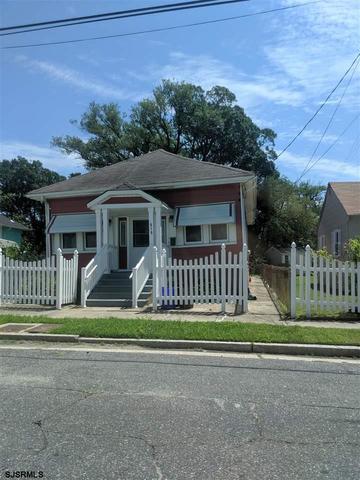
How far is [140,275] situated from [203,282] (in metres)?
2.33

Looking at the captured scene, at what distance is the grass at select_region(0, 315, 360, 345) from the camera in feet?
28.7

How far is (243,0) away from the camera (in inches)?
379

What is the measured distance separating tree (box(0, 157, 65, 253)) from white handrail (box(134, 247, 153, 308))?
123 ft

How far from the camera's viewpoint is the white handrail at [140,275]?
536 inches

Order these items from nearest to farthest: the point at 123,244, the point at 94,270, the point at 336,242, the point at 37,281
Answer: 1. the point at 37,281
2. the point at 94,270
3. the point at 123,244
4. the point at 336,242

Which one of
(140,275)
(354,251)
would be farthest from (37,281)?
(354,251)

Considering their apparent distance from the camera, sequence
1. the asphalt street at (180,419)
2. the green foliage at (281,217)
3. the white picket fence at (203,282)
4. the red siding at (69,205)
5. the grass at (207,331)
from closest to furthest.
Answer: the asphalt street at (180,419) < the grass at (207,331) < the white picket fence at (203,282) < the red siding at (69,205) < the green foliage at (281,217)

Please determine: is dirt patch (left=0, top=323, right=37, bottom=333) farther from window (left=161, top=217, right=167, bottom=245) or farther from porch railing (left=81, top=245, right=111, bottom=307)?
window (left=161, top=217, right=167, bottom=245)

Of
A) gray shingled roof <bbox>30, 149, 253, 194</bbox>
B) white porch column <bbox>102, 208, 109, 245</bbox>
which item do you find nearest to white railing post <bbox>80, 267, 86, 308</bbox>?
white porch column <bbox>102, 208, 109, 245</bbox>

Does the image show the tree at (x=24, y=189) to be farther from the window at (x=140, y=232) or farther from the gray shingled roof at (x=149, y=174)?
the window at (x=140, y=232)

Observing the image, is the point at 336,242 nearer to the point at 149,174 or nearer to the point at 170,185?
the point at 149,174

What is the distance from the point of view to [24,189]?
2192 inches

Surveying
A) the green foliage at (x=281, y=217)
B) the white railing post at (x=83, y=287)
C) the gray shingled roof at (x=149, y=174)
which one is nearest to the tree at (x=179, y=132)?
the green foliage at (x=281, y=217)

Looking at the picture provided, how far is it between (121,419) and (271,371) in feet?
9.30
